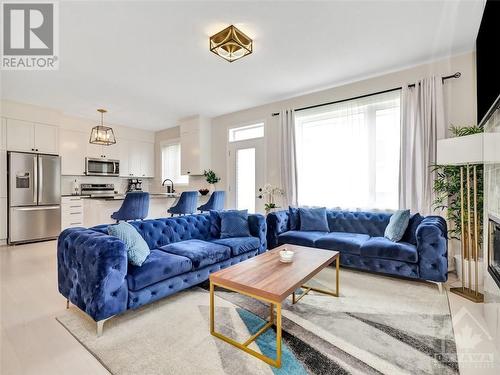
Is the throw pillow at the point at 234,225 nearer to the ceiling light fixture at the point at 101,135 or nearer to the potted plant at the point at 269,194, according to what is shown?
the potted plant at the point at 269,194

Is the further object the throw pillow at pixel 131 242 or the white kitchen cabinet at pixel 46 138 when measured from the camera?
the white kitchen cabinet at pixel 46 138

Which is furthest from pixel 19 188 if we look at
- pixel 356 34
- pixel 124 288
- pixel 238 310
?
pixel 356 34

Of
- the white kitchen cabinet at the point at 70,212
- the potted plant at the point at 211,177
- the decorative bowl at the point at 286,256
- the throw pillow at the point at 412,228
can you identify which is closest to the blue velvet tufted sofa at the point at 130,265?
the decorative bowl at the point at 286,256

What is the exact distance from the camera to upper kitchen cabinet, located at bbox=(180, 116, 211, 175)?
598 cm

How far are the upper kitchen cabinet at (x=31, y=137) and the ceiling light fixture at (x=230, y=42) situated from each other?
4.63 metres

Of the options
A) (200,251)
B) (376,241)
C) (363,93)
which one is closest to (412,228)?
(376,241)

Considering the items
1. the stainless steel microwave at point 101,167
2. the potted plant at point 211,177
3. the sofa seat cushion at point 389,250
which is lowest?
the sofa seat cushion at point 389,250

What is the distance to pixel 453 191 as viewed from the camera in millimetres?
3006

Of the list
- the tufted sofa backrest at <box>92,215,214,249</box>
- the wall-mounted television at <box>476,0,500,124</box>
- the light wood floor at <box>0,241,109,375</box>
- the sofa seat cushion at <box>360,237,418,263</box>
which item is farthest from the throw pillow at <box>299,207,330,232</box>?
the light wood floor at <box>0,241,109,375</box>

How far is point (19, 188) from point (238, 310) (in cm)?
522

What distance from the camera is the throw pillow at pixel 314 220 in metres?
3.92

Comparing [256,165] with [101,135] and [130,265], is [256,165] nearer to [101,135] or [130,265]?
[101,135]

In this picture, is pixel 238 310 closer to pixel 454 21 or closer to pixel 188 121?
pixel 454 21

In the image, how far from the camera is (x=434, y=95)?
337 centimetres
